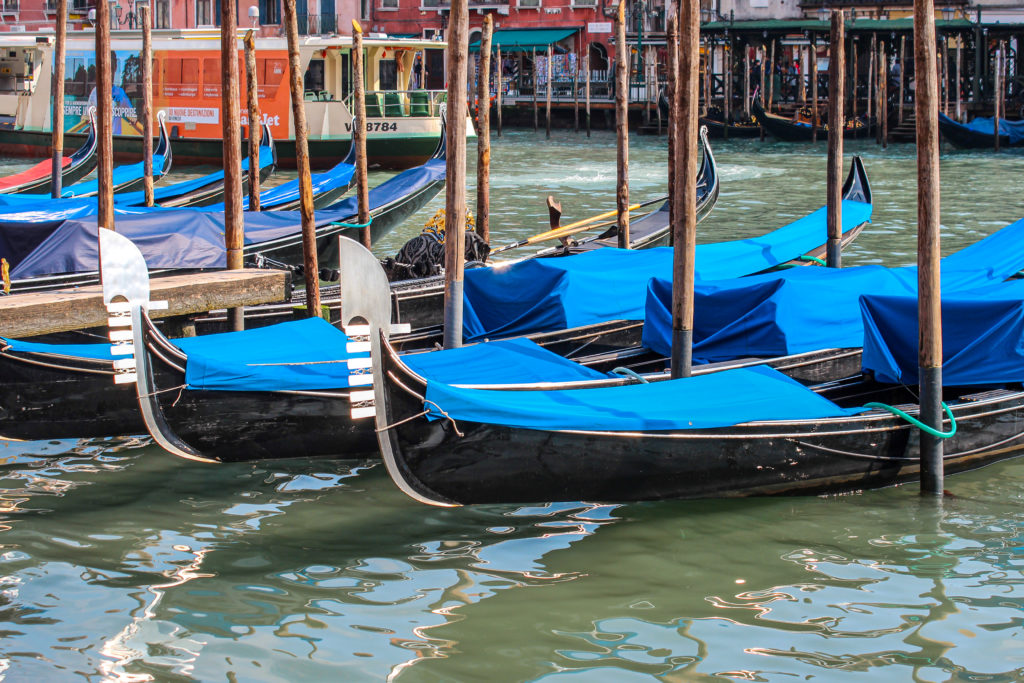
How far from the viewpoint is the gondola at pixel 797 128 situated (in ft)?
74.9

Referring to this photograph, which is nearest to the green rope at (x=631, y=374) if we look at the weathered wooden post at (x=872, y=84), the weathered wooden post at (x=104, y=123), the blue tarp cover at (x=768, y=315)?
the blue tarp cover at (x=768, y=315)

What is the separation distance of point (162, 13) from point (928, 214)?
3109 centimetres

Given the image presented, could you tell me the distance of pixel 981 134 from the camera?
813 inches

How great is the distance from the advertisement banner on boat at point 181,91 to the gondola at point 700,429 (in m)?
13.5

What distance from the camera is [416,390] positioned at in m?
4.42

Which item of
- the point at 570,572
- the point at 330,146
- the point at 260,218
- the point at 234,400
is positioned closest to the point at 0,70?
the point at 330,146

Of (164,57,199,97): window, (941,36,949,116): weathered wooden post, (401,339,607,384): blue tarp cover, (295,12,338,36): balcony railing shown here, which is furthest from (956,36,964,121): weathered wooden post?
(401,339,607,384): blue tarp cover

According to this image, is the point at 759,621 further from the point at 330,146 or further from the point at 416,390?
the point at 330,146

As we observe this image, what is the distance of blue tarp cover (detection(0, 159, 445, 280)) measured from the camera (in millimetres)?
7855

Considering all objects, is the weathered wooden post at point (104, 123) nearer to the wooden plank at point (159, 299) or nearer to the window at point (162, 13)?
the wooden plank at point (159, 299)

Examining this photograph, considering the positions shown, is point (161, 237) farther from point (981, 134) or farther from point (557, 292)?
point (981, 134)

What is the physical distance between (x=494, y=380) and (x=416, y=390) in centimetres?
84

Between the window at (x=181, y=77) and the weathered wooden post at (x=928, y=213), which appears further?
the window at (x=181, y=77)

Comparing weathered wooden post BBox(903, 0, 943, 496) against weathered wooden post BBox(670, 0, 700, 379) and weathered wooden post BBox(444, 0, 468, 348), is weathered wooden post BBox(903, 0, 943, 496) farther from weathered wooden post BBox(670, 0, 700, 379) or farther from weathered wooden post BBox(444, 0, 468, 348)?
weathered wooden post BBox(444, 0, 468, 348)
